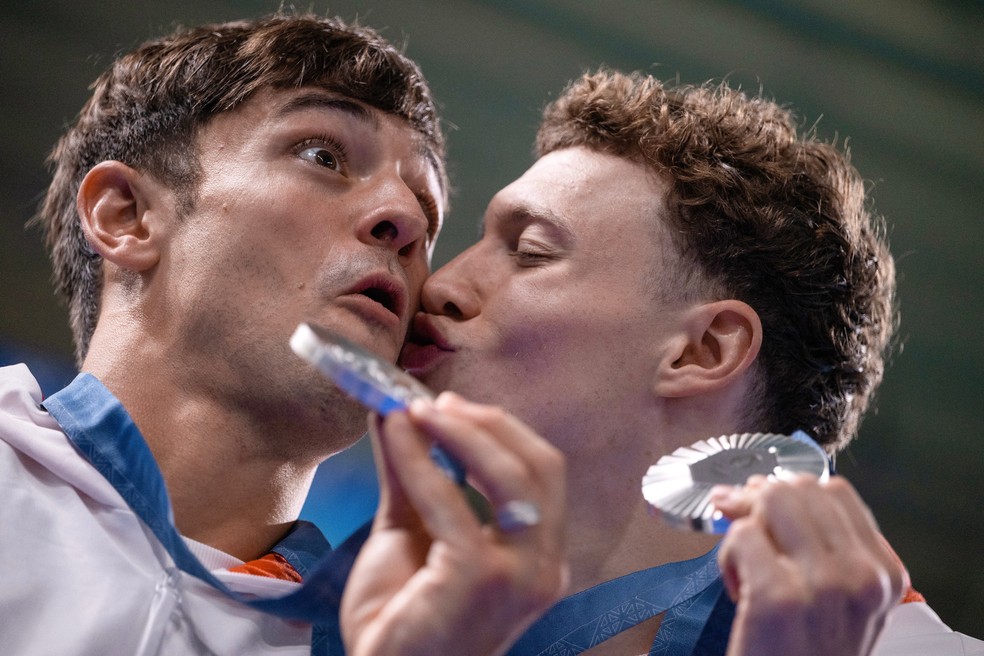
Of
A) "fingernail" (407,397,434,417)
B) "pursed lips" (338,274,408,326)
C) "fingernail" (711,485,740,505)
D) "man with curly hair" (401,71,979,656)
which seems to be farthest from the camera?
"pursed lips" (338,274,408,326)

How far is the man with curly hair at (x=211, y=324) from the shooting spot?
177 centimetres

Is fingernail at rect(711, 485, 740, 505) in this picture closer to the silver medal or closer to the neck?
the silver medal

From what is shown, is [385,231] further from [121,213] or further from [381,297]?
[121,213]

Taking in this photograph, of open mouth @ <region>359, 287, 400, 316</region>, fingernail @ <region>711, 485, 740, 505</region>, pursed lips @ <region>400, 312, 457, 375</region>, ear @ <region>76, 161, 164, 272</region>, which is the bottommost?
fingernail @ <region>711, 485, 740, 505</region>

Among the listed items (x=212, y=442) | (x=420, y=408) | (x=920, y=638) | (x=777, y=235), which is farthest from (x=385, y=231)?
(x=920, y=638)

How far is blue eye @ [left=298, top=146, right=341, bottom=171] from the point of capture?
227 cm

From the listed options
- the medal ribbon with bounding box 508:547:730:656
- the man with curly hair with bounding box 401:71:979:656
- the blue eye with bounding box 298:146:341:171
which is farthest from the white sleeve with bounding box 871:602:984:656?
the blue eye with bounding box 298:146:341:171

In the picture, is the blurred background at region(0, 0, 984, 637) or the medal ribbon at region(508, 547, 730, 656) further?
the blurred background at region(0, 0, 984, 637)

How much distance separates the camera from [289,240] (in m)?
2.14

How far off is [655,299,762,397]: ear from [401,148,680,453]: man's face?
0.04 m

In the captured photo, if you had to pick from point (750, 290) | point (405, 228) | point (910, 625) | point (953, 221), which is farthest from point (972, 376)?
point (405, 228)

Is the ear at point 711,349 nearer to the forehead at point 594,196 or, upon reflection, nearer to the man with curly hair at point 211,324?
the forehead at point 594,196

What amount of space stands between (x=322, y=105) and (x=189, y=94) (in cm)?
34

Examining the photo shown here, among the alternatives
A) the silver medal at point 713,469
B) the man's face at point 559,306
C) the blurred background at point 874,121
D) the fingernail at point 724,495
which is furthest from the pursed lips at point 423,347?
the blurred background at point 874,121
